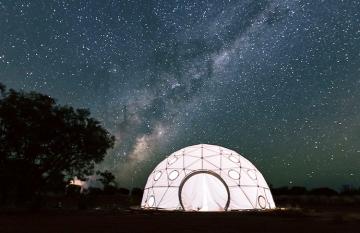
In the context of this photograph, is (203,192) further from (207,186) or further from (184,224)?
(184,224)

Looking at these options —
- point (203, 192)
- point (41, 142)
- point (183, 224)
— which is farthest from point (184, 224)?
point (41, 142)

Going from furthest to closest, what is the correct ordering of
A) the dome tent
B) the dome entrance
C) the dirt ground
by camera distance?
the dome entrance, the dome tent, the dirt ground

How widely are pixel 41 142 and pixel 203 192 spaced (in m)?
9.86

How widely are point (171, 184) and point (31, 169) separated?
8.23 meters

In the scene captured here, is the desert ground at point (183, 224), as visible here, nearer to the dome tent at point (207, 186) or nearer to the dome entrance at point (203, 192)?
the dome tent at point (207, 186)

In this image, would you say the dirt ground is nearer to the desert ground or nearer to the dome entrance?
the desert ground

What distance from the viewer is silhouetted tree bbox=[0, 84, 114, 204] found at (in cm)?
2141

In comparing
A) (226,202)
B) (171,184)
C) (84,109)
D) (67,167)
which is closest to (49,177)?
(67,167)

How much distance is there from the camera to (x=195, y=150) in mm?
23219

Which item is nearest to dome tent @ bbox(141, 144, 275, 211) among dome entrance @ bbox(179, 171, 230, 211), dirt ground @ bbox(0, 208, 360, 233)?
dome entrance @ bbox(179, 171, 230, 211)

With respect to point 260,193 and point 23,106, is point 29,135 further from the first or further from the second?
point 260,193

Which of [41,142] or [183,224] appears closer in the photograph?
[183,224]

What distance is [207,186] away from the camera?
69.1ft

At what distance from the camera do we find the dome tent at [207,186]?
20.3m
